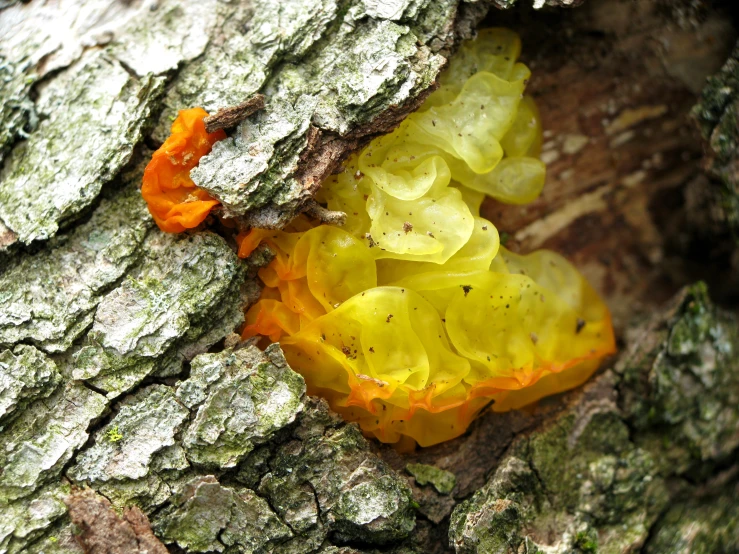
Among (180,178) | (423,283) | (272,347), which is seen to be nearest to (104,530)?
(272,347)

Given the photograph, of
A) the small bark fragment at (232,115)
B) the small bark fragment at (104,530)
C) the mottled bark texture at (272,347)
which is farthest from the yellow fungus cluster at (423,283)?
the small bark fragment at (104,530)

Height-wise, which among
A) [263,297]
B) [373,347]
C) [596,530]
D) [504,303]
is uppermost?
[263,297]

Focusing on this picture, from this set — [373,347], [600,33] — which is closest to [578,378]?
[373,347]

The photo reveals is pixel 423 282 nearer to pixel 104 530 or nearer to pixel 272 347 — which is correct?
pixel 272 347

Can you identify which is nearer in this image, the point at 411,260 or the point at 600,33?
the point at 411,260

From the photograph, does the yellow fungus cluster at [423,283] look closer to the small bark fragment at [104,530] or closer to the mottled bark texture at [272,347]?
the mottled bark texture at [272,347]

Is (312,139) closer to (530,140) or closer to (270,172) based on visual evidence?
(270,172)
